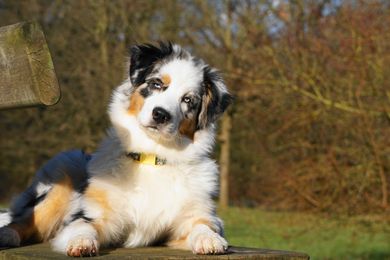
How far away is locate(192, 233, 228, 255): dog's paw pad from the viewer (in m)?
3.80

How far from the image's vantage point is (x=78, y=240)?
3.71m

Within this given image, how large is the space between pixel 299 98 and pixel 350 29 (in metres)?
2.04

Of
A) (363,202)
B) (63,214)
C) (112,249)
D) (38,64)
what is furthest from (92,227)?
(363,202)

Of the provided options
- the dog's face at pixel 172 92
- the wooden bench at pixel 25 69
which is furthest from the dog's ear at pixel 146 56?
the wooden bench at pixel 25 69

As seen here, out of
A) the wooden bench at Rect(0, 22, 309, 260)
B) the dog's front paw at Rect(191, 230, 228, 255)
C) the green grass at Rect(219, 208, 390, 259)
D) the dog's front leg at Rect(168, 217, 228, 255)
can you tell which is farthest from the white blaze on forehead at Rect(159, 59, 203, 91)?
the green grass at Rect(219, 208, 390, 259)

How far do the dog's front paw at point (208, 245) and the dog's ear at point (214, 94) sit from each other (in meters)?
1.36

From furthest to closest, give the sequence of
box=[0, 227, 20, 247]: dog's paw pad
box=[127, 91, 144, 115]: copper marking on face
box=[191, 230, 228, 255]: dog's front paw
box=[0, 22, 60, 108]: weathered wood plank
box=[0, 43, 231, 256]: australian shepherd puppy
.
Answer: box=[127, 91, 144, 115]: copper marking on face → box=[0, 43, 231, 256]: australian shepherd puppy → box=[0, 227, 20, 247]: dog's paw pad → box=[191, 230, 228, 255]: dog's front paw → box=[0, 22, 60, 108]: weathered wood plank

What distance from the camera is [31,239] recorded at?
4.76 meters

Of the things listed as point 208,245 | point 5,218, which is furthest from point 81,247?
point 5,218

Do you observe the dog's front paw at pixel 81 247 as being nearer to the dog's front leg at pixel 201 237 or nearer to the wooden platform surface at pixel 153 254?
the wooden platform surface at pixel 153 254

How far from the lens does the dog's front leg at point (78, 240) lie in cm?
364

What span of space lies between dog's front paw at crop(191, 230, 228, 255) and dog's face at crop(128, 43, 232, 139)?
1078 millimetres

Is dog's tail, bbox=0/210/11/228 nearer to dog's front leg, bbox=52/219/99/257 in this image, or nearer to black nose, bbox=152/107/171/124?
dog's front leg, bbox=52/219/99/257

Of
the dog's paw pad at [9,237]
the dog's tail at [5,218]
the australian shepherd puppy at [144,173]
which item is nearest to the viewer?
the dog's paw pad at [9,237]
